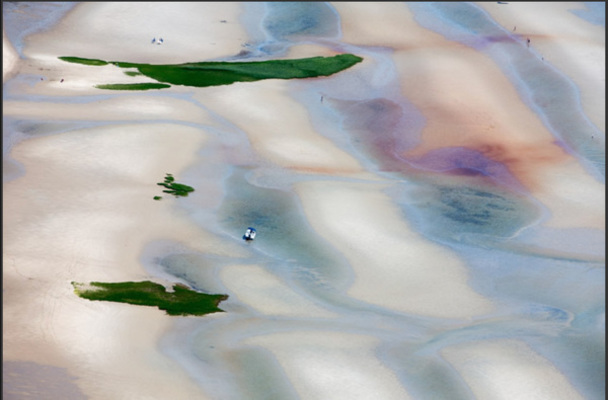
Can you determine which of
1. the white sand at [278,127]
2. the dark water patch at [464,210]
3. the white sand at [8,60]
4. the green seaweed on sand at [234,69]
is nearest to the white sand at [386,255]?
the dark water patch at [464,210]

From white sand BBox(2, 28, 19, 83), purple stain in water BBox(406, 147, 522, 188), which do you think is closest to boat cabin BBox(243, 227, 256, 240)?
purple stain in water BBox(406, 147, 522, 188)

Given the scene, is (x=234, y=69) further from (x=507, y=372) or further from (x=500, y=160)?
(x=507, y=372)

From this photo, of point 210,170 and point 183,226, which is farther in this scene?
point 210,170

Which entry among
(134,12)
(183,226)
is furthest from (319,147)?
(134,12)

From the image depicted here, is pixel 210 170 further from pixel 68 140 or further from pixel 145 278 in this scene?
pixel 145 278

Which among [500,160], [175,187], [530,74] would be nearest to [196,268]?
[175,187]

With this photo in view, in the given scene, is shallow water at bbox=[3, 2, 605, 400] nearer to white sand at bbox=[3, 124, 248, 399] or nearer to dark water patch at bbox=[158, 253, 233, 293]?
dark water patch at bbox=[158, 253, 233, 293]
